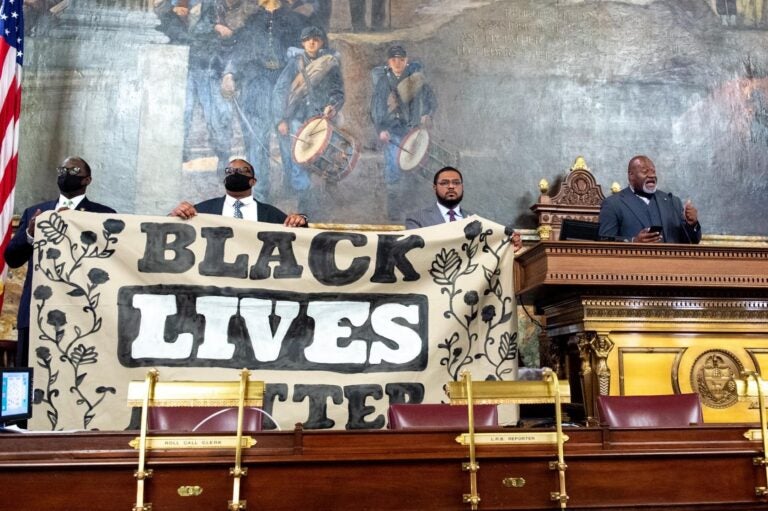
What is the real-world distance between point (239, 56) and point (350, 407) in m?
4.88

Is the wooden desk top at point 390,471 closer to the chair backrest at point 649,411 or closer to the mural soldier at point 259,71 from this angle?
the chair backrest at point 649,411

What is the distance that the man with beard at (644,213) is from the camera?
5.47 metres

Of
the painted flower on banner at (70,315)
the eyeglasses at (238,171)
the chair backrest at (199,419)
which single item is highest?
the eyeglasses at (238,171)

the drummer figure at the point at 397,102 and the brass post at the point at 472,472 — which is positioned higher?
the drummer figure at the point at 397,102

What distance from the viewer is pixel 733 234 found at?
7.66 m

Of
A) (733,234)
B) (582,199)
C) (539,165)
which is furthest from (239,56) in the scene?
(733,234)

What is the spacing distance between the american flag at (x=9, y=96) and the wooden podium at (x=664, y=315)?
4.56 m

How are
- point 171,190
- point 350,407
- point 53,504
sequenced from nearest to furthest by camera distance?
point 53,504 → point 350,407 → point 171,190

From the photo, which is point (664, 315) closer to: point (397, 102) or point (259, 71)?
point (397, 102)

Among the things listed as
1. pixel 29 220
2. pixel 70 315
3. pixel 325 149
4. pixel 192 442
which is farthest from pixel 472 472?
pixel 325 149

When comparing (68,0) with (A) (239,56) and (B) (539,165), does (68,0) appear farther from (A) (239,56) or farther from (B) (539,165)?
(B) (539,165)

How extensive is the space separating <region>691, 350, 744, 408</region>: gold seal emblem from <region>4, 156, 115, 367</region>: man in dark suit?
3924mm

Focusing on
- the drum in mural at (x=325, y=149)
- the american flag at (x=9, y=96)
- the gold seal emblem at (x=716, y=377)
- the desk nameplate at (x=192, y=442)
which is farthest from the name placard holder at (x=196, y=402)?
the drum in mural at (x=325, y=149)

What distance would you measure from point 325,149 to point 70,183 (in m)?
3.16
